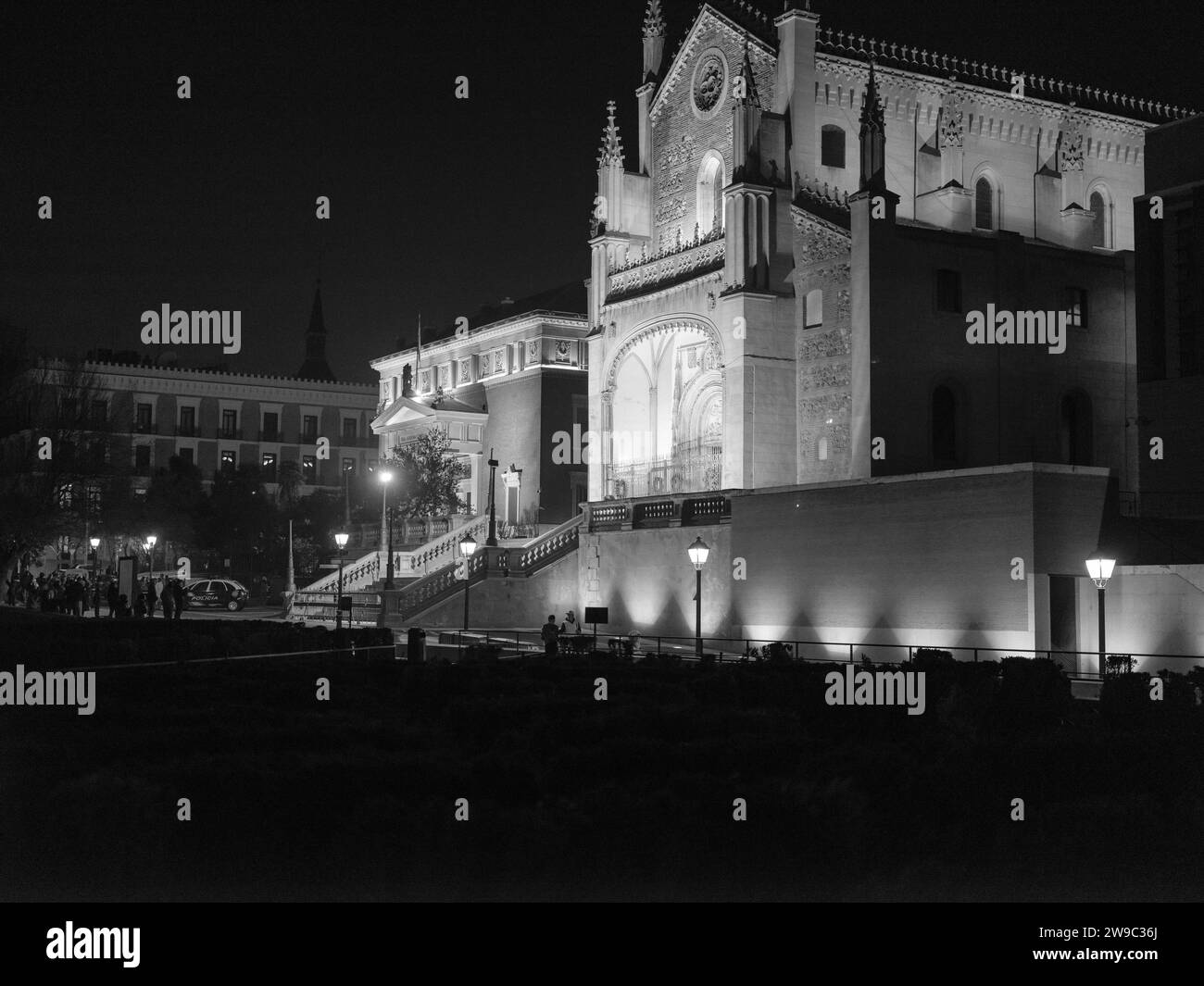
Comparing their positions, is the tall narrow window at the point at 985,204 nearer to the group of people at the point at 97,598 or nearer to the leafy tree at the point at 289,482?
the group of people at the point at 97,598

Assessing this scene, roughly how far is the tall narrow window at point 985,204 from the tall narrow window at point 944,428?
37.3 feet

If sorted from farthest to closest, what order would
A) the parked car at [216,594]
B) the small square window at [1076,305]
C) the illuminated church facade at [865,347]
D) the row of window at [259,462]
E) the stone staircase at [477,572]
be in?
1. the row of window at [259,462]
2. the parked car at [216,594]
3. the small square window at [1076,305]
4. the stone staircase at [477,572]
5. the illuminated church facade at [865,347]

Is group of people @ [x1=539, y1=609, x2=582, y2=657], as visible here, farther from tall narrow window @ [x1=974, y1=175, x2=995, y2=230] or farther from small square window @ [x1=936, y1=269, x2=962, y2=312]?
tall narrow window @ [x1=974, y1=175, x2=995, y2=230]

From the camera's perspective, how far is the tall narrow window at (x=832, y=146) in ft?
174

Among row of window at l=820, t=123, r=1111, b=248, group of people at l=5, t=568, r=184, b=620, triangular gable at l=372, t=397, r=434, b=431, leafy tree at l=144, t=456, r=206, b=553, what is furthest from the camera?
leafy tree at l=144, t=456, r=206, b=553

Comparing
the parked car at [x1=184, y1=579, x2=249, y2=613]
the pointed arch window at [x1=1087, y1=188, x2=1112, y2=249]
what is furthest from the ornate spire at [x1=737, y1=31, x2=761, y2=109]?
the parked car at [x1=184, y1=579, x2=249, y2=613]

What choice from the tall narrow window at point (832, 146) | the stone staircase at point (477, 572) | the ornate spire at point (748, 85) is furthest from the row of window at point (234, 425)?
the ornate spire at point (748, 85)

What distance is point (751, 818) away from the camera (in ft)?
42.9

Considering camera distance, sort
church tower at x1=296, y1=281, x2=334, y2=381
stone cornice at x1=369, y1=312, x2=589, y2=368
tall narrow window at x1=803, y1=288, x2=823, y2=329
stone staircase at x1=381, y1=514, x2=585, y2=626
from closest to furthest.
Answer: tall narrow window at x1=803, y1=288, x2=823, y2=329 → stone staircase at x1=381, y1=514, x2=585, y2=626 → stone cornice at x1=369, y1=312, x2=589, y2=368 → church tower at x1=296, y1=281, x2=334, y2=381

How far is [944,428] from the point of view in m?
47.4

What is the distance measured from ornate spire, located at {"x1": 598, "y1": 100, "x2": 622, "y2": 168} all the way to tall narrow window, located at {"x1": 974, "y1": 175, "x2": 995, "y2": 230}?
1399 cm

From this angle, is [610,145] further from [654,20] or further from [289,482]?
[289,482]

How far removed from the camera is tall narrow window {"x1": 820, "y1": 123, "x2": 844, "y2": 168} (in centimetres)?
5316
